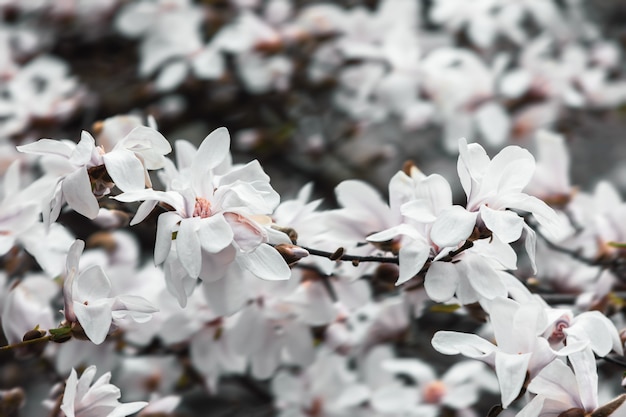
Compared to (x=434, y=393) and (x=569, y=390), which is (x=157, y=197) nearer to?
(x=569, y=390)

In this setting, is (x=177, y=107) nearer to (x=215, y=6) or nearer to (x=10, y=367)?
(x=215, y=6)

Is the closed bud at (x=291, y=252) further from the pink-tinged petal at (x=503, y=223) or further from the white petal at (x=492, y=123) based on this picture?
the white petal at (x=492, y=123)

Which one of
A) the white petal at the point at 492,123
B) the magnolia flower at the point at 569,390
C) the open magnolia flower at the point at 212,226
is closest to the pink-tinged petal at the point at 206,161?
the open magnolia flower at the point at 212,226

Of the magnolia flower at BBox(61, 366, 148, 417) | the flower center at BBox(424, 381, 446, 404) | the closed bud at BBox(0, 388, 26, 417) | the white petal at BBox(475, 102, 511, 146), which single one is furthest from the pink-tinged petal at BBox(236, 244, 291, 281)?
the white petal at BBox(475, 102, 511, 146)

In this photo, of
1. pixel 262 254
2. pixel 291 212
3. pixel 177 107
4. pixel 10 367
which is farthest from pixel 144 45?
pixel 262 254

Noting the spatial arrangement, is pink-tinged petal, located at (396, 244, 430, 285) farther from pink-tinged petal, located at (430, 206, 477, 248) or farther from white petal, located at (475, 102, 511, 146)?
white petal, located at (475, 102, 511, 146)
